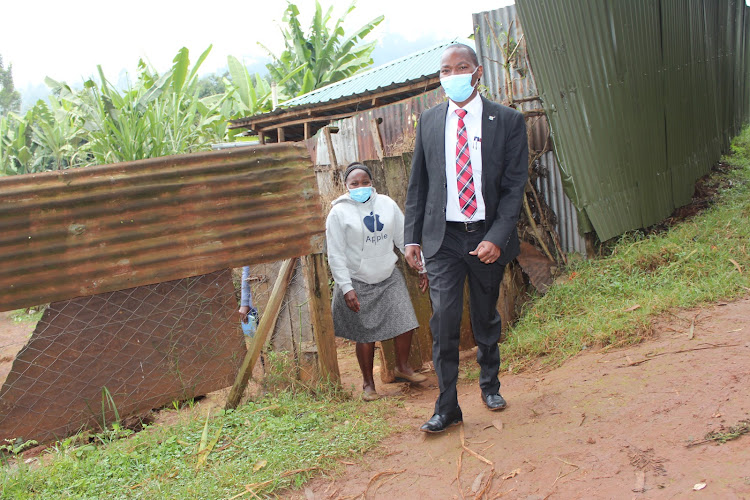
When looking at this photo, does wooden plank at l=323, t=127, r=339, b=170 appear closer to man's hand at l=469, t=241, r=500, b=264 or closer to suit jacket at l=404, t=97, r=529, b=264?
suit jacket at l=404, t=97, r=529, b=264

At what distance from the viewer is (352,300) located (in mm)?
4633

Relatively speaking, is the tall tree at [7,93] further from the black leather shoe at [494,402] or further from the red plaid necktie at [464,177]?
the black leather shoe at [494,402]

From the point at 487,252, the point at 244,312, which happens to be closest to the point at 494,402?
the point at 487,252

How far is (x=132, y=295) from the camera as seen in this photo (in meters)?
3.81

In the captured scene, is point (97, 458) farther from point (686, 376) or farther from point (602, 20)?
point (602, 20)

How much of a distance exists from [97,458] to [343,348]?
148 inches

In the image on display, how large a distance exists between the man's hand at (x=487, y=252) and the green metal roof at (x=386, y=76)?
835 cm

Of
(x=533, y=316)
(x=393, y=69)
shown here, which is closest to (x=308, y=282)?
(x=533, y=316)

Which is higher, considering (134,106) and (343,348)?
(134,106)

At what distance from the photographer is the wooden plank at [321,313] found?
4312mm

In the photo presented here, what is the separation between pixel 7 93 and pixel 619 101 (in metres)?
40.1

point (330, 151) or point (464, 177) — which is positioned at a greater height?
point (330, 151)

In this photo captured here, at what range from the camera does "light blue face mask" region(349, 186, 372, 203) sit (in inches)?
184

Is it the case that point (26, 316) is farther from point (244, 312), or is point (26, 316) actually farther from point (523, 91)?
point (523, 91)
